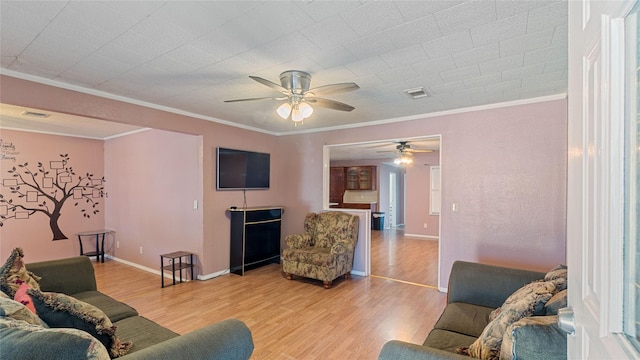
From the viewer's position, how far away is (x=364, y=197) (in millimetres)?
9664

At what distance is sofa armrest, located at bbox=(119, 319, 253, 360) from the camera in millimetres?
1155

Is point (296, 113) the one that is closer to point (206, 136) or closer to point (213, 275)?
point (206, 136)

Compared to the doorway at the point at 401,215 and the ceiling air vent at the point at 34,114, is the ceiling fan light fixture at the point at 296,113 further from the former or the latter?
the ceiling air vent at the point at 34,114

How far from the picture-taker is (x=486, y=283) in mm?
2365

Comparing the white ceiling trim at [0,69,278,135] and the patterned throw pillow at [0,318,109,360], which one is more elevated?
the white ceiling trim at [0,69,278,135]

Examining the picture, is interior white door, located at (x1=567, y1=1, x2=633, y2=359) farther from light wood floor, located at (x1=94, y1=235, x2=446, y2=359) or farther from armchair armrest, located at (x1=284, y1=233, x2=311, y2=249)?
armchair armrest, located at (x1=284, y1=233, x2=311, y2=249)

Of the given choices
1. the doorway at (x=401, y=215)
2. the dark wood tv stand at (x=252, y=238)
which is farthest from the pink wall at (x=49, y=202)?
the doorway at (x=401, y=215)

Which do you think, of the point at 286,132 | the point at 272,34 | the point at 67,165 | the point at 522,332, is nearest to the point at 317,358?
the point at 522,332

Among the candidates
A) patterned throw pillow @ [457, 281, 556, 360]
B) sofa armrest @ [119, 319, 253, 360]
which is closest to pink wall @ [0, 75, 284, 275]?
sofa armrest @ [119, 319, 253, 360]

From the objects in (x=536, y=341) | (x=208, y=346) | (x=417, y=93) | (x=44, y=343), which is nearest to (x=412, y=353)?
(x=536, y=341)

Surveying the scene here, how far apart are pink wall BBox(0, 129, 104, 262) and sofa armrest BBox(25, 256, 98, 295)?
3899 mm

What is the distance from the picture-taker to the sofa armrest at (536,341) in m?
1.15

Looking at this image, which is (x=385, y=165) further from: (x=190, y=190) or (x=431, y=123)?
(x=190, y=190)

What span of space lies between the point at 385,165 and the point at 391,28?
7.98 metres
